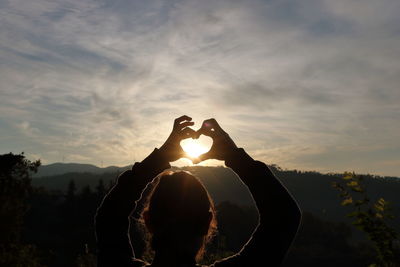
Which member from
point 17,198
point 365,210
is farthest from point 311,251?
point 365,210

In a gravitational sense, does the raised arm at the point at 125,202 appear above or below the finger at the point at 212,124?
below

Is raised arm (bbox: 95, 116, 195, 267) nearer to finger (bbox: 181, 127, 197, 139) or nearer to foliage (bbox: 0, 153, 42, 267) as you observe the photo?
finger (bbox: 181, 127, 197, 139)

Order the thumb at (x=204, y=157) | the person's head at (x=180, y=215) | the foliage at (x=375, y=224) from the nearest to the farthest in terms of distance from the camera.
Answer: the person's head at (x=180, y=215) < the thumb at (x=204, y=157) < the foliage at (x=375, y=224)

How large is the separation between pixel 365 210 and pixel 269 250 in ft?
7.89

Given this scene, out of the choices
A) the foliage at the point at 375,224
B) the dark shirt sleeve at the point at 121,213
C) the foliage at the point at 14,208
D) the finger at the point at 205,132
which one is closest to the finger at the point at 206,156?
the finger at the point at 205,132

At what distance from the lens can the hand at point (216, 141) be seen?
7.60ft

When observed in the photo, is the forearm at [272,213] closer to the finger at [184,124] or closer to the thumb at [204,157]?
the thumb at [204,157]

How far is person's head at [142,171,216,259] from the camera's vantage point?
6.93 ft

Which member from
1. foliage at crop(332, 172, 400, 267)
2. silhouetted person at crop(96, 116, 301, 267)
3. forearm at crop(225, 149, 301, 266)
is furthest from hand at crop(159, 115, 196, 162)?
foliage at crop(332, 172, 400, 267)

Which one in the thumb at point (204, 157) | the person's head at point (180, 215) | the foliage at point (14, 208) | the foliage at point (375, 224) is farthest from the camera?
the foliage at point (14, 208)

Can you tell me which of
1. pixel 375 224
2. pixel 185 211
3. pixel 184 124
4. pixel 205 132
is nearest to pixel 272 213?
pixel 185 211

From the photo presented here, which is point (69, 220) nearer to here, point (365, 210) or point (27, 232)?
point (27, 232)

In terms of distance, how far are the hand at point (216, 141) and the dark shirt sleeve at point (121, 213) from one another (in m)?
0.28

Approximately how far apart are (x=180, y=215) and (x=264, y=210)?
466 mm
